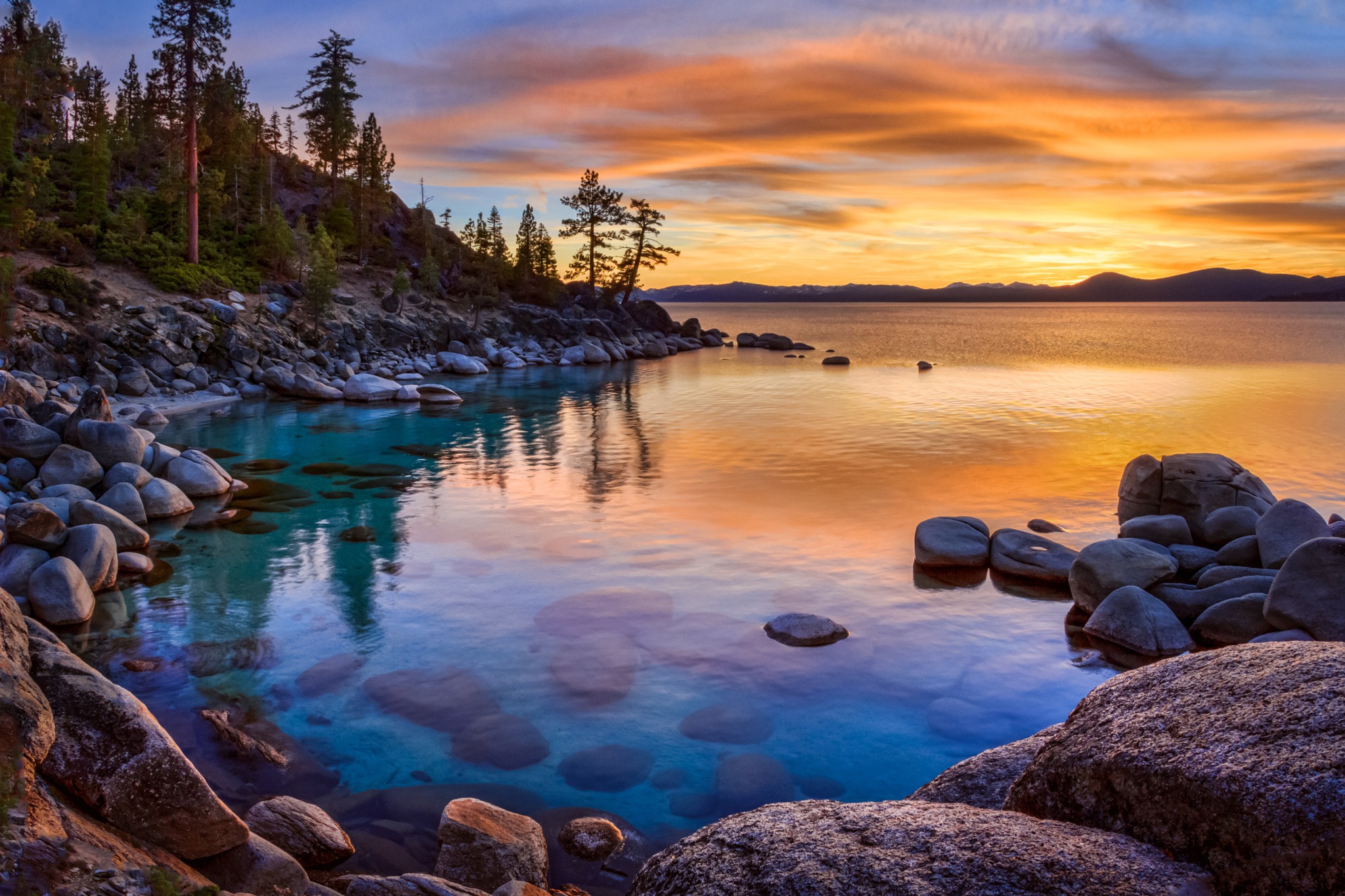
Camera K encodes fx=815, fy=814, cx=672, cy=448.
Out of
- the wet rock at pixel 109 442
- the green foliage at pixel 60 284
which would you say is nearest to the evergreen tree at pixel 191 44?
the green foliage at pixel 60 284

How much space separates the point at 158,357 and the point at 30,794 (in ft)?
118

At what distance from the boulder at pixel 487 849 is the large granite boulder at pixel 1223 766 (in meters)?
4.59

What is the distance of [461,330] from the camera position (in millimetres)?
54844

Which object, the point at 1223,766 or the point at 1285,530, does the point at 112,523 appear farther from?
the point at 1285,530

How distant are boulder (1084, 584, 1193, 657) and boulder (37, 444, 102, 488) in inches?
766

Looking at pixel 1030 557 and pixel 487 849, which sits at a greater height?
pixel 1030 557

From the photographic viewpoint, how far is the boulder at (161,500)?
17.8m

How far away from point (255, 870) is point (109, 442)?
15.9 metres

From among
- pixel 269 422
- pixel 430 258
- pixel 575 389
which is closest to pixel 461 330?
pixel 430 258

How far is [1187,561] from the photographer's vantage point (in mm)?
14391

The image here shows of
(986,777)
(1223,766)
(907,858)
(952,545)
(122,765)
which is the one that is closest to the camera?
(1223,766)

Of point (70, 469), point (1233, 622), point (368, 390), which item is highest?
point (368, 390)

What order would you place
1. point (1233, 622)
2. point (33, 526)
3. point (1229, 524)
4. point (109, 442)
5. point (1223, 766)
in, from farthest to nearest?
1. point (109, 442)
2. point (1229, 524)
3. point (33, 526)
4. point (1233, 622)
5. point (1223, 766)

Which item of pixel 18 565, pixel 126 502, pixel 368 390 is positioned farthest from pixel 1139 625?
pixel 368 390
